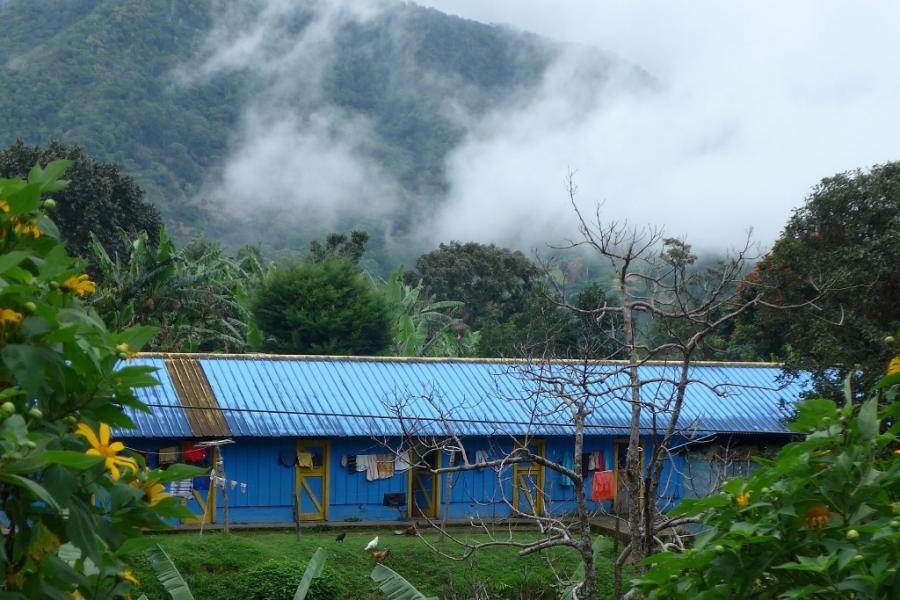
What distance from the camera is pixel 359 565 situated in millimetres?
15977

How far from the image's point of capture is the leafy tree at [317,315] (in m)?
27.5

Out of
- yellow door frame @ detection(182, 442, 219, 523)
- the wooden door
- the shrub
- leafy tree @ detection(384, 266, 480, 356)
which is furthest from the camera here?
leafy tree @ detection(384, 266, 480, 356)

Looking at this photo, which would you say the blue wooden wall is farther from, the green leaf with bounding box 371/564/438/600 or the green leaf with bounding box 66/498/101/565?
the green leaf with bounding box 66/498/101/565

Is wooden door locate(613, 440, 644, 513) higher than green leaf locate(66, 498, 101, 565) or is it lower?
lower

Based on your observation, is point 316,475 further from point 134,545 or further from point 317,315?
point 134,545

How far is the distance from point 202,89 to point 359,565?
275 ft

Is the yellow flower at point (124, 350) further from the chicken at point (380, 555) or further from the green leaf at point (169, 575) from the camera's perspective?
the chicken at point (380, 555)

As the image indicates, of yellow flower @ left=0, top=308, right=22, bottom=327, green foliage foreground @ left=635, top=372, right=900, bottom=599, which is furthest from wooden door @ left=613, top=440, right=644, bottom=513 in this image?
yellow flower @ left=0, top=308, right=22, bottom=327

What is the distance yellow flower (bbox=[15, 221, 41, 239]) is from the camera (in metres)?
2.77

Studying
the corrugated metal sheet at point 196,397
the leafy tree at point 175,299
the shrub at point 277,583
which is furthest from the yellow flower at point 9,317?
the leafy tree at point 175,299

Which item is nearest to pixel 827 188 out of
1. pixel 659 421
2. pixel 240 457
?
pixel 659 421

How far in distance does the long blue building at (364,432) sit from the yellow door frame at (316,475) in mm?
23

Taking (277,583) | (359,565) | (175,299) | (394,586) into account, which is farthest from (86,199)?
(394,586)

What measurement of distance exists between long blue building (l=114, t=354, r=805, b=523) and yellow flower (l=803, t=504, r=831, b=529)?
1366 cm
